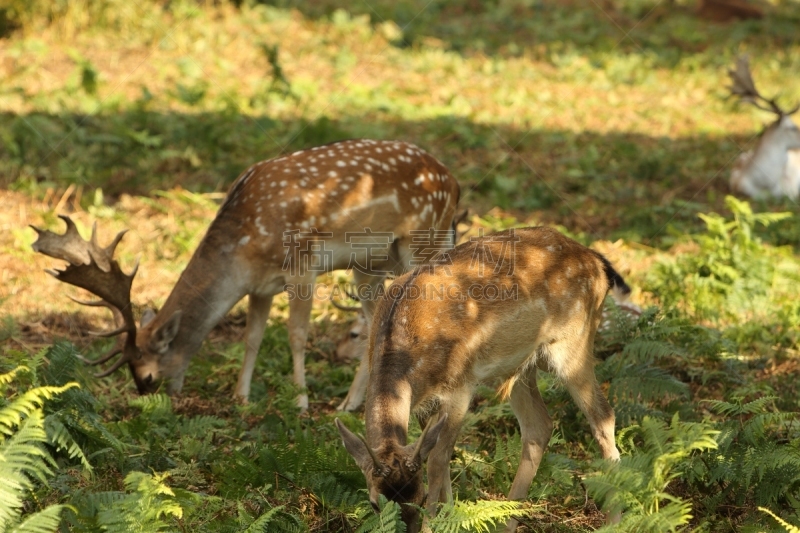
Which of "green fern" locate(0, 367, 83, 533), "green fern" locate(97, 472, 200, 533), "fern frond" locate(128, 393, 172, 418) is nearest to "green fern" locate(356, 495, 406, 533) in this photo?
"green fern" locate(97, 472, 200, 533)

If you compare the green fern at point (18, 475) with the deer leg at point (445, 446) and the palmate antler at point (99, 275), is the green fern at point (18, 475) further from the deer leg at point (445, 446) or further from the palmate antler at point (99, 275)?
the palmate antler at point (99, 275)

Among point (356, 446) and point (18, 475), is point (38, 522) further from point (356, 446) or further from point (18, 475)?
point (356, 446)

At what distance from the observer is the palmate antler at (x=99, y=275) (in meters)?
6.77

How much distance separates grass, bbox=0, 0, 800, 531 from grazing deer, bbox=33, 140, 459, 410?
14.0 inches

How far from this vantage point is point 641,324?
6590mm

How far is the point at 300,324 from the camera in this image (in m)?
7.41

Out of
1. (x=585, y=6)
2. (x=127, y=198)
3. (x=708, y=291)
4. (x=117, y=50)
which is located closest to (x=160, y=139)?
(x=127, y=198)

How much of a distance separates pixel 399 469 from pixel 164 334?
3.35 meters

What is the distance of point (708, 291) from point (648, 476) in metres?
4.36

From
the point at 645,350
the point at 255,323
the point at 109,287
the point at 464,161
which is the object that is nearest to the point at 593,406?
the point at 645,350

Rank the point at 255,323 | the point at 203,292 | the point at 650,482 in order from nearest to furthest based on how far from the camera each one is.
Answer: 1. the point at 650,482
2. the point at 203,292
3. the point at 255,323

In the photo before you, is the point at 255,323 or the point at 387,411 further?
the point at 255,323

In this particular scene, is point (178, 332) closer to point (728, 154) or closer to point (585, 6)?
point (728, 154)

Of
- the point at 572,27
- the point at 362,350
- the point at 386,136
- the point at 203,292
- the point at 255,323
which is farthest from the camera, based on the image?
the point at 572,27
